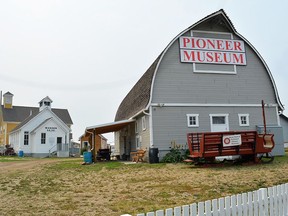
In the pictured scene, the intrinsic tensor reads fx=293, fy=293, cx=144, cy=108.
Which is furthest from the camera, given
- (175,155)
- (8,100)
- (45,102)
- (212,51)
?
(8,100)

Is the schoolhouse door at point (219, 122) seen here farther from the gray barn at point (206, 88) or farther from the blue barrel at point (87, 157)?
the blue barrel at point (87, 157)

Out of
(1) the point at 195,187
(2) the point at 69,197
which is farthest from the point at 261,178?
(2) the point at 69,197

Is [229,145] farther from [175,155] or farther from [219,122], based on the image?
[219,122]

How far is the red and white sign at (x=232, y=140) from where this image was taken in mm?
12312

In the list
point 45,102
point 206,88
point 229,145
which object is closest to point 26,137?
point 45,102

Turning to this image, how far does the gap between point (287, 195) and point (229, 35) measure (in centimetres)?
1526

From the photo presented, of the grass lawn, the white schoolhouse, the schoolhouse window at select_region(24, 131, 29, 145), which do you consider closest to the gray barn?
the grass lawn

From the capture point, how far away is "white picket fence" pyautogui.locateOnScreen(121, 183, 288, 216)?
10.9 feet

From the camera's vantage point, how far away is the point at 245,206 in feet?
12.7

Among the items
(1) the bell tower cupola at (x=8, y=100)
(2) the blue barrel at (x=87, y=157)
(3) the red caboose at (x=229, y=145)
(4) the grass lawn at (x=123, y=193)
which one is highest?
(1) the bell tower cupola at (x=8, y=100)

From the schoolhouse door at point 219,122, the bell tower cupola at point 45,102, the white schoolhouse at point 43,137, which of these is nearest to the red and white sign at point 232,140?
the schoolhouse door at point 219,122

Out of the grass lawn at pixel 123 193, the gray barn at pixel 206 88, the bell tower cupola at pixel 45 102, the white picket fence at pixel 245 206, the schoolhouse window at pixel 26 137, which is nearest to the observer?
the white picket fence at pixel 245 206

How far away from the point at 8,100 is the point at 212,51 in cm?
4068

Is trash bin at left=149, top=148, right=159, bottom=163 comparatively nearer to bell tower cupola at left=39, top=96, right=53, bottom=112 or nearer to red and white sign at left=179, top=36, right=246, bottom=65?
red and white sign at left=179, top=36, right=246, bottom=65
